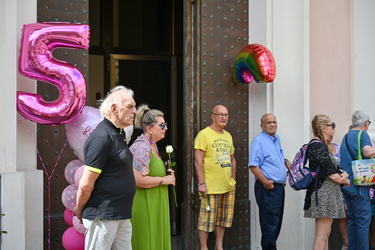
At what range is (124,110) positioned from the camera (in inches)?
193

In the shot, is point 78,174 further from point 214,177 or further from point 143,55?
point 143,55

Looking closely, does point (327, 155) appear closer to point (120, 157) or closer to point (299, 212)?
point (299, 212)

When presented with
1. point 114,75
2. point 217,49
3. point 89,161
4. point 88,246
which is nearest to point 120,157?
point 89,161

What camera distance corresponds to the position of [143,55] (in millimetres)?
9672

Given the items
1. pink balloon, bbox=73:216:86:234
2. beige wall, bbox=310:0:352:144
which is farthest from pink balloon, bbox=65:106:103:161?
beige wall, bbox=310:0:352:144

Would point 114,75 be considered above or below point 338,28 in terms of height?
below

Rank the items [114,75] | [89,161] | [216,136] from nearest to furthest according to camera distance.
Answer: [89,161] → [216,136] → [114,75]

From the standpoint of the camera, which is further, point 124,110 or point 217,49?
point 217,49

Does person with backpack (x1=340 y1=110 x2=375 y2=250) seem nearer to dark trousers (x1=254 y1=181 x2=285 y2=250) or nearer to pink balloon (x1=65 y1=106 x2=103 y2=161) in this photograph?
dark trousers (x1=254 y1=181 x2=285 y2=250)

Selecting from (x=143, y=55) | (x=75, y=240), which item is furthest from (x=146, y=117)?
(x=143, y=55)

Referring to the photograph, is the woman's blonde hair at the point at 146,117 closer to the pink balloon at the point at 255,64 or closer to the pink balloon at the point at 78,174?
the pink balloon at the point at 78,174

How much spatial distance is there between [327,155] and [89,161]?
3.02 m

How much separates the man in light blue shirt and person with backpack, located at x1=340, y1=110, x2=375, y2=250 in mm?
832

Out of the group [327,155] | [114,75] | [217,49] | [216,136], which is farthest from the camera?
[114,75]
